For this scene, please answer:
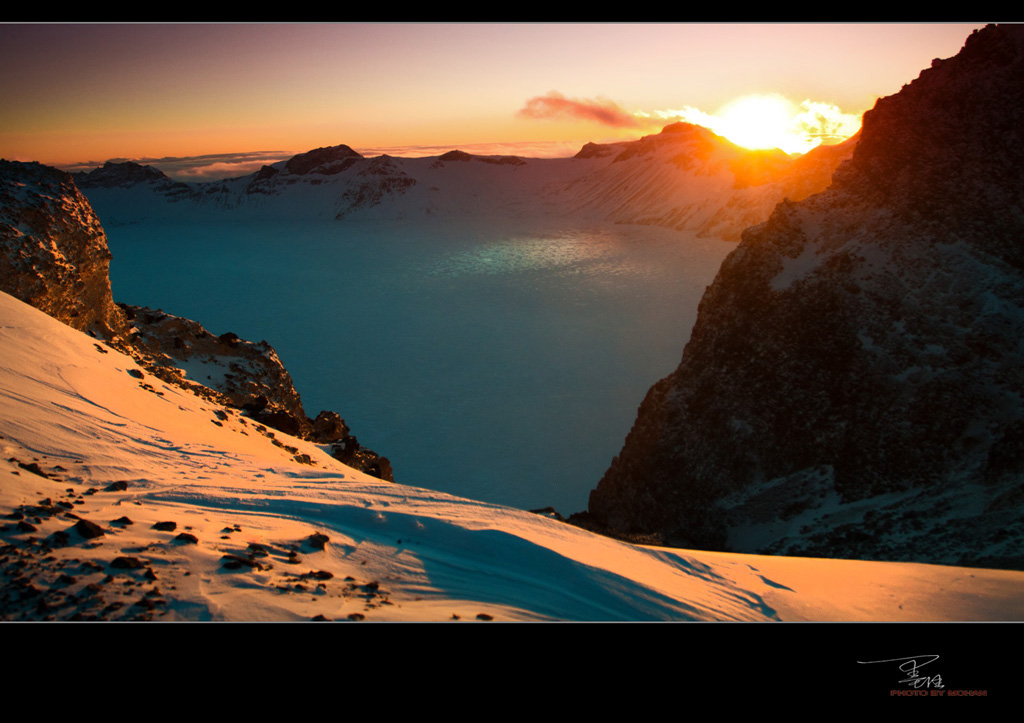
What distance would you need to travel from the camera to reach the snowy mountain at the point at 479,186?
92688mm

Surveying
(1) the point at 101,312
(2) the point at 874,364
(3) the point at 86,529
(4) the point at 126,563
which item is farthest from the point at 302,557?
(2) the point at 874,364

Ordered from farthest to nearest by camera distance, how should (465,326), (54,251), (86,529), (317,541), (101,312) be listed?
(465,326) < (101,312) < (54,251) < (317,541) < (86,529)

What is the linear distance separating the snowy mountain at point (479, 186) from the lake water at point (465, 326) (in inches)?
510

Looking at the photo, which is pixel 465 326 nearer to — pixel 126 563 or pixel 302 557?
pixel 302 557

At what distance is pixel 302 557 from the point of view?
13.7 ft

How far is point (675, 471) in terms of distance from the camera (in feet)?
48.0

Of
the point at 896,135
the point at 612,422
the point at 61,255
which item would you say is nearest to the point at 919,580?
the point at 896,135

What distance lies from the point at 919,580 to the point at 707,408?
934cm

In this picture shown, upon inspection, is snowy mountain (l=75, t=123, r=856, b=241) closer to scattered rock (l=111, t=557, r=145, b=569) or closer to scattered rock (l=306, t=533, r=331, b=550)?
scattered rock (l=306, t=533, r=331, b=550)

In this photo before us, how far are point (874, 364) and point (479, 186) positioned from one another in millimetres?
116758
